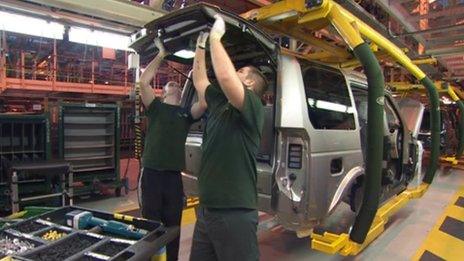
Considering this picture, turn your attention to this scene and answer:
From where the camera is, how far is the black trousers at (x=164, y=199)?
3102mm

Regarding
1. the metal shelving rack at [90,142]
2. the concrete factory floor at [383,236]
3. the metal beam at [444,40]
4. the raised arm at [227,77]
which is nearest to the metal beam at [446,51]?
the metal beam at [444,40]

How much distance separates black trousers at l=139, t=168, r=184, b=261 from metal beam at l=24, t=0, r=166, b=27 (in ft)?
5.28

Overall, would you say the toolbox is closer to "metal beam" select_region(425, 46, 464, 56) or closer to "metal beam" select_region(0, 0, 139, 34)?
"metal beam" select_region(0, 0, 139, 34)

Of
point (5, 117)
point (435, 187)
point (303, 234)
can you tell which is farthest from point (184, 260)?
point (435, 187)

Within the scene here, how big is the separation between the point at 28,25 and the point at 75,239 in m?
3.61

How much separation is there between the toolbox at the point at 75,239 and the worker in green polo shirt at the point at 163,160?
3.45ft

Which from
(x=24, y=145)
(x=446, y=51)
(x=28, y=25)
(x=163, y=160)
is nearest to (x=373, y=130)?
(x=163, y=160)

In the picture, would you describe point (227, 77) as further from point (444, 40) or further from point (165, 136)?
point (444, 40)

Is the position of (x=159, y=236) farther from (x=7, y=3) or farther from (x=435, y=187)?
(x=435, y=187)

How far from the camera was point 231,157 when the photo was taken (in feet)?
6.66

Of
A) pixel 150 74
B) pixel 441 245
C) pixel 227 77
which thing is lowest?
pixel 441 245

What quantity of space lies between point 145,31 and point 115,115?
12.8ft

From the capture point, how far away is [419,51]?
22.2 ft

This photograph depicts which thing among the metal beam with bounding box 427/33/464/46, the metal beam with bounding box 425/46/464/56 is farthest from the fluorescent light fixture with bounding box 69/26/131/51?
the metal beam with bounding box 425/46/464/56
